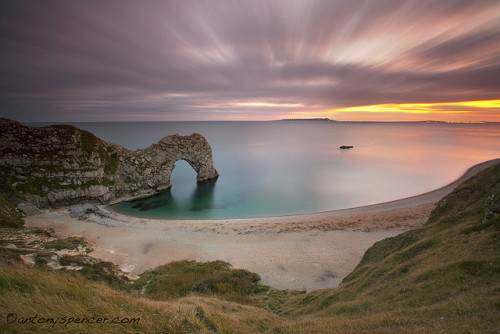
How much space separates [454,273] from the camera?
842cm

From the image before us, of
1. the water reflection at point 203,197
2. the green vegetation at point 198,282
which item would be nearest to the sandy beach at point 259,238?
the green vegetation at point 198,282

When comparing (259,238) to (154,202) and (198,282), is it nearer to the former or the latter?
(198,282)

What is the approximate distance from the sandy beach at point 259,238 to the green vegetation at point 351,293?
494 cm

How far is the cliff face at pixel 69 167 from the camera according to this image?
36312mm

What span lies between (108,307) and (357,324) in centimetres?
704

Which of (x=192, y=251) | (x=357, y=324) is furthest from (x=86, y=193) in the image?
(x=357, y=324)

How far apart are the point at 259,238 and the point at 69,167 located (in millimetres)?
36867

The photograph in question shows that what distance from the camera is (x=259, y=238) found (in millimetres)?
27875

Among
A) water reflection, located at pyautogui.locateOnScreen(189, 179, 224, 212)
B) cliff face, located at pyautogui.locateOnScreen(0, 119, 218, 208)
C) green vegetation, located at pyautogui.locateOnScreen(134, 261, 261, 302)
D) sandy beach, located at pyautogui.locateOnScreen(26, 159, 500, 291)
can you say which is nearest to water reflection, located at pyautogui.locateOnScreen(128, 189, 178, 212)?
cliff face, located at pyautogui.locateOnScreen(0, 119, 218, 208)

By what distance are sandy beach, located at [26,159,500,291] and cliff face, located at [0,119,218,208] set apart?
389cm

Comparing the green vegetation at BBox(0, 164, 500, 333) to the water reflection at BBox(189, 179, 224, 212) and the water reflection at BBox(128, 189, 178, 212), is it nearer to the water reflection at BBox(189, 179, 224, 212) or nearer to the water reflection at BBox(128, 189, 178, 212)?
the water reflection at BBox(128, 189, 178, 212)

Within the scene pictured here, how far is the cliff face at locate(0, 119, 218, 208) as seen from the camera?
36312 mm

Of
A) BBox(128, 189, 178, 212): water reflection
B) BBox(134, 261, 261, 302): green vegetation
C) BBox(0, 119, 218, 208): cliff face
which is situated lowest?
BBox(128, 189, 178, 212): water reflection

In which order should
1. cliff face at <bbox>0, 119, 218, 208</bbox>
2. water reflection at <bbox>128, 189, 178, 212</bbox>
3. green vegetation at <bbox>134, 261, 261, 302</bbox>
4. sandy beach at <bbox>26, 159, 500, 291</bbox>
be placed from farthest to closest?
water reflection at <bbox>128, 189, 178, 212</bbox>
cliff face at <bbox>0, 119, 218, 208</bbox>
sandy beach at <bbox>26, 159, 500, 291</bbox>
green vegetation at <bbox>134, 261, 261, 302</bbox>
